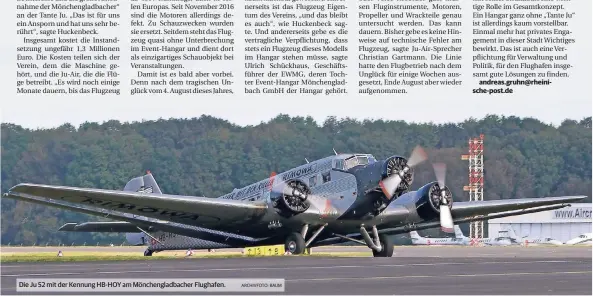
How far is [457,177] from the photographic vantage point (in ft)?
324

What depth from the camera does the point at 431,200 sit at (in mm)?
49750

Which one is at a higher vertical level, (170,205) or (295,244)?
→ (170,205)

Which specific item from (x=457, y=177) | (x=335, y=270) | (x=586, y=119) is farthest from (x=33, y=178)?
(x=335, y=270)

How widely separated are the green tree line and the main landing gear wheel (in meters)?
65.3

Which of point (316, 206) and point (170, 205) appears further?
point (316, 206)

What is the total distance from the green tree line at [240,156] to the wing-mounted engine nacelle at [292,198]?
65.8 m

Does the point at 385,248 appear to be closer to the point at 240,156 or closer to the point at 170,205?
the point at 170,205

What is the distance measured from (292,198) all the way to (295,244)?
2027mm

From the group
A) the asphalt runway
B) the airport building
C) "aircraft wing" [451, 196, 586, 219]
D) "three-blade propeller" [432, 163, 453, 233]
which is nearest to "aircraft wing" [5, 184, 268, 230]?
"three-blade propeller" [432, 163, 453, 233]

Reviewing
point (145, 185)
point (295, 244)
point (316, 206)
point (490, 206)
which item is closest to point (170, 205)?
point (295, 244)

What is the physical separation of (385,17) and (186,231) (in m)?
16.1

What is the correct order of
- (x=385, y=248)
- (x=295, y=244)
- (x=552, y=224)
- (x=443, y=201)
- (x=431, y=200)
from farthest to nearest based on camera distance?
(x=552, y=224), (x=385, y=248), (x=431, y=200), (x=443, y=201), (x=295, y=244)

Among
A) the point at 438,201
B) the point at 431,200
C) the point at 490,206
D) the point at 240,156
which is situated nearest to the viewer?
the point at 438,201

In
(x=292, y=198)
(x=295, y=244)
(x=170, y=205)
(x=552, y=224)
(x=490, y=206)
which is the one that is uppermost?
(x=292, y=198)
